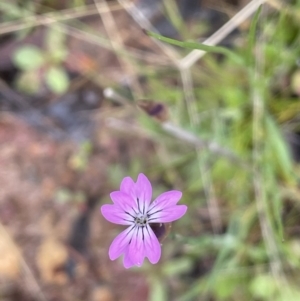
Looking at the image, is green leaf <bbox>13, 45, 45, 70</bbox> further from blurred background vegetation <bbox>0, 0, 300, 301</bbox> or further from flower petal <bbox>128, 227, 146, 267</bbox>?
flower petal <bbox>128, 227, 146, 267</bbox>

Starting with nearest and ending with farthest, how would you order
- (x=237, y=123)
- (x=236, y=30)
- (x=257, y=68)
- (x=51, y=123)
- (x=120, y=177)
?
1. (x=257, y=68)
2. (x=237, y=123)
3. (x=236, y=30)
4. (x=120, y=177)
5. (x=51, y=123)

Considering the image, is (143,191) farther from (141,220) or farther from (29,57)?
(29,57)

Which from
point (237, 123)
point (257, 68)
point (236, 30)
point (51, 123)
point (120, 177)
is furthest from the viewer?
point (51, 123)

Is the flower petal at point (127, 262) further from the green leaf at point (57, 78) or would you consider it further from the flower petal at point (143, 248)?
the green leaf at point (57, 78)

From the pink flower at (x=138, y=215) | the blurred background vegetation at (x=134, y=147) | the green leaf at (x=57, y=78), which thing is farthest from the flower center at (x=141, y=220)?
the green leaf at (x=57, y=78)

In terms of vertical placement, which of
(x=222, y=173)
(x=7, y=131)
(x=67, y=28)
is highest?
(x=67, y=28)

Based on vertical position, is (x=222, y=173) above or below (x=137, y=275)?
above

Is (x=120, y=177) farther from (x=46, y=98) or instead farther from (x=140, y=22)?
(x=140, y=22)

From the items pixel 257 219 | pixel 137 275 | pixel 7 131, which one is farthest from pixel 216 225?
pixel 7 131
